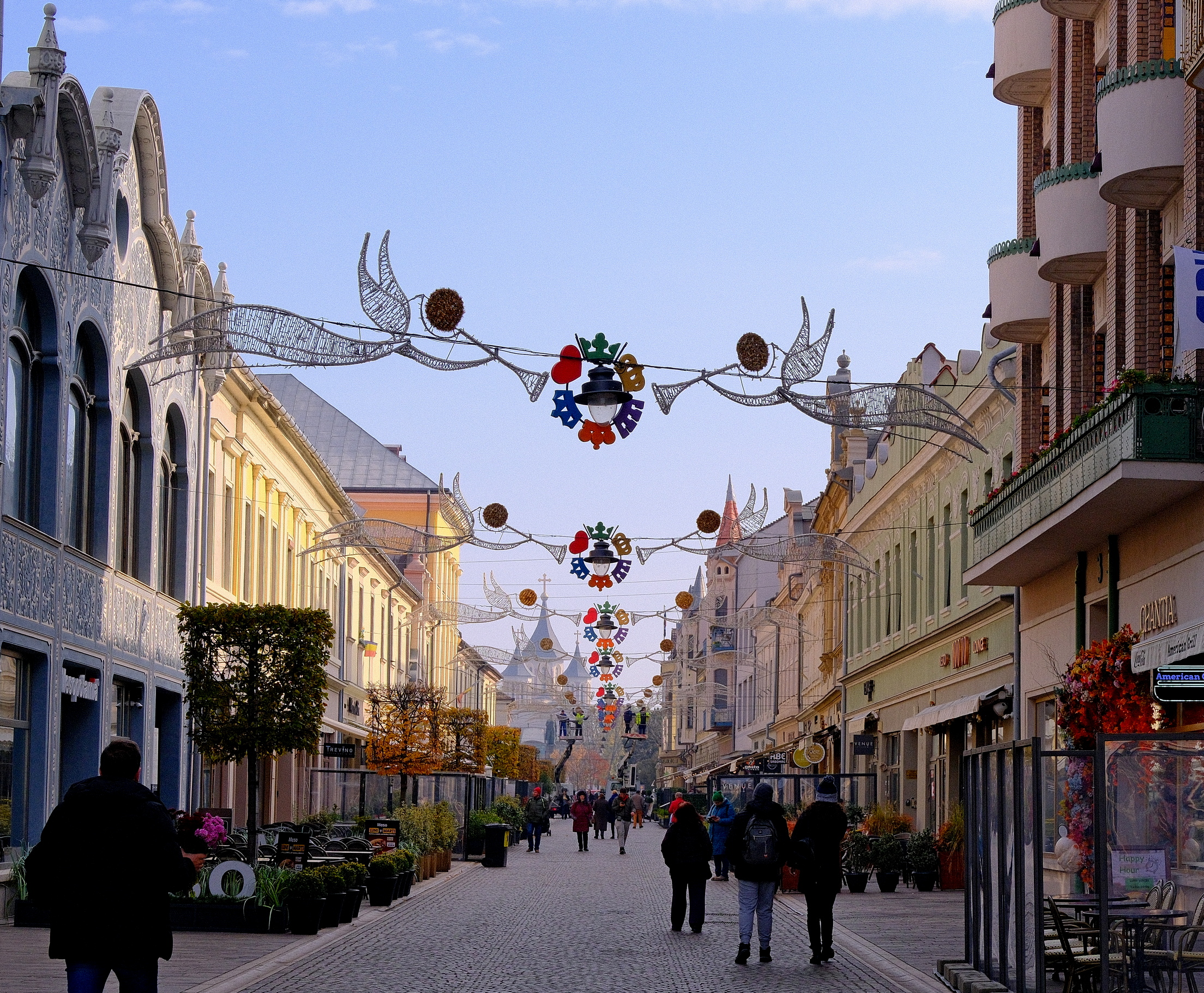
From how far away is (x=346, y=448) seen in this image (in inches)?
2793

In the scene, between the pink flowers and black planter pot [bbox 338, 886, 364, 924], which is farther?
black planter pot [bbox 338, 886, 364, 924]

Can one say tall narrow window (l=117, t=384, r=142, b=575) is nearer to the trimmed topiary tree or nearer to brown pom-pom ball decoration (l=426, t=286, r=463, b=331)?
the trimmed topiary tree

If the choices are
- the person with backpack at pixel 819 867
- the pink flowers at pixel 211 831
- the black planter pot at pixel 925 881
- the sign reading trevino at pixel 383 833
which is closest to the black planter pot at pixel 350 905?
the pink flowers at pixel 211 831

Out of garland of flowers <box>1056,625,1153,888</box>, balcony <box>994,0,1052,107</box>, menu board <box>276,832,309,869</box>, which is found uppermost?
balcony <box>994,0,1052,107</box>

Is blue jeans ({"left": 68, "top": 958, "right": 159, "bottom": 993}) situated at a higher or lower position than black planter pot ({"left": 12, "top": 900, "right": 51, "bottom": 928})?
higher

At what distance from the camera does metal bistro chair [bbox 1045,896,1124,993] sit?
433 inches

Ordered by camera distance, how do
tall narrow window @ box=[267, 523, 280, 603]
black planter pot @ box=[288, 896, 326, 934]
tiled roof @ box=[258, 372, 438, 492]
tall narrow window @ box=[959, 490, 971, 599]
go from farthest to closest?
1. tiled roof @ box=[258, 372, 438, 492]
2. tall narrow window @ box=[267, 523, 280, 603]
3. tall narrow window @ box=[959, 490, 971, 599]
4. black planter pot @ box=[288, 896, 326, 934]

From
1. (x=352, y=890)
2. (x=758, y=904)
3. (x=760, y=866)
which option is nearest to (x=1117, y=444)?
(x=760, y=866)

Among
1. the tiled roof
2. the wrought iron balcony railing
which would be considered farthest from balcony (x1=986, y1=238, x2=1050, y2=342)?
the tiled roof

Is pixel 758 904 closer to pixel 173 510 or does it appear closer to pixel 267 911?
pixel 267 911

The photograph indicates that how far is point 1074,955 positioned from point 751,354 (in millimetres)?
10472

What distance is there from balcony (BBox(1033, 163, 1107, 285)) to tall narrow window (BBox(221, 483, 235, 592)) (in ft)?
55.6

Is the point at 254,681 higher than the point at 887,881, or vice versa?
the point at 254,681

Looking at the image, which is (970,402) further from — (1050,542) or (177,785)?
(177,785)
